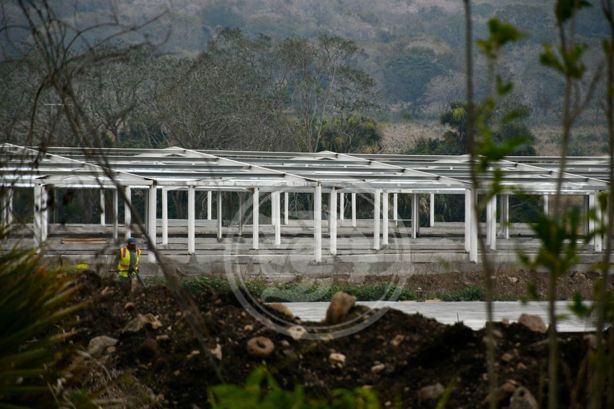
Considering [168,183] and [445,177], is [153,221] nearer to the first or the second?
[168,183]

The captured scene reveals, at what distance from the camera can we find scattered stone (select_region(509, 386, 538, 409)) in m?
6.07

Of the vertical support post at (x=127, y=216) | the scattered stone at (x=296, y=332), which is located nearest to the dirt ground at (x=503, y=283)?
the vertical support post at (x=127, y=216)

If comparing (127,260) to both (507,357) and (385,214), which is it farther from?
(385,214)

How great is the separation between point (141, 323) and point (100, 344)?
0.46 meters

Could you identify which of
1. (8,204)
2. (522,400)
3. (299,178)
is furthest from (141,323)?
(299,178)

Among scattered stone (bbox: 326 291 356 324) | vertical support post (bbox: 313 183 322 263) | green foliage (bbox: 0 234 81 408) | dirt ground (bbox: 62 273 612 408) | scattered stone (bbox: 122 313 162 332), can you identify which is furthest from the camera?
vertical support post (bbox: 313 183 322 263)

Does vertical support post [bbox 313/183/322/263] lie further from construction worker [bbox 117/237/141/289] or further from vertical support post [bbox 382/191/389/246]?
construction worker [bbox 117/237/141/289]

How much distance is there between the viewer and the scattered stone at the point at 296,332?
859cm

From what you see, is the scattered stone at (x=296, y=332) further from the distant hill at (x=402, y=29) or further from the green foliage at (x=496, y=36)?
the distant hill at (x=402, y=29)

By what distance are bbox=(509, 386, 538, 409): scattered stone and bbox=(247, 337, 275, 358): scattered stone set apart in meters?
2.34

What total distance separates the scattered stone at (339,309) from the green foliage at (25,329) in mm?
4236

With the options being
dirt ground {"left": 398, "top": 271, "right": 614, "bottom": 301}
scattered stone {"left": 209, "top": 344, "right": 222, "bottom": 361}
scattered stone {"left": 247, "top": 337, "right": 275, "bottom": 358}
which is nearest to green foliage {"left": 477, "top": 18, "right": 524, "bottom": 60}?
scattered stone {"left": 209, "top": 344, "right": 222, "bottom": 361}

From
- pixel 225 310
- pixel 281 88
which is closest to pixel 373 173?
pixel 225 310

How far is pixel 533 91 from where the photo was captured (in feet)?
373
